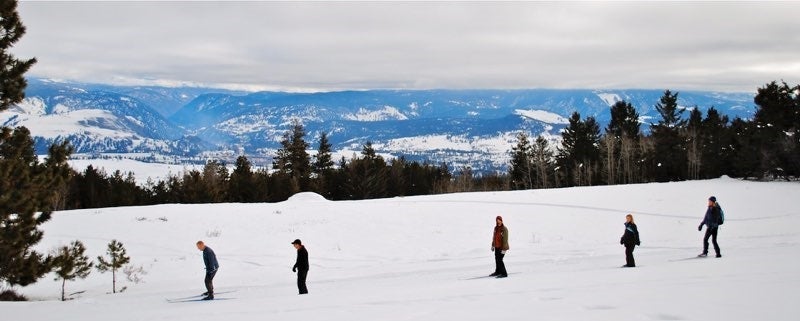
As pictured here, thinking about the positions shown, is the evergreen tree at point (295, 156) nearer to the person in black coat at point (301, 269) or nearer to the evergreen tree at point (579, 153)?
the evergreen tree at point (579, 153)

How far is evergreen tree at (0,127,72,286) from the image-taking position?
16.1 meters

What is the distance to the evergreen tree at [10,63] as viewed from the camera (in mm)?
15906

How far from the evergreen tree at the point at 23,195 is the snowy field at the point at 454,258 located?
1257 millimetres

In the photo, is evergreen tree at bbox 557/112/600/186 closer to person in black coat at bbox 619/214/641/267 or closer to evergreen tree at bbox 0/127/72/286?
person in black coat at bbox 619/214/641/267

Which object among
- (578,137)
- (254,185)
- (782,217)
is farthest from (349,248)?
(578,137)

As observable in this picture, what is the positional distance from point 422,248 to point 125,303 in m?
13.6

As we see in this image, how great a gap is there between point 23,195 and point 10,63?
382cm

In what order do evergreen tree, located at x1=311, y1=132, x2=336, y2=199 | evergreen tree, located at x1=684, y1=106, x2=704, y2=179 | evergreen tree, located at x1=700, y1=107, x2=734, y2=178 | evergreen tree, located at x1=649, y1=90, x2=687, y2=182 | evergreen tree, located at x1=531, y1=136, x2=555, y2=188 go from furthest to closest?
evergreen tree, located at x1=531, y1=136, x2=555, y2=188 < evergreen tree, located at x1=311, y1=132, x2=336, y2=199 < evergreen tree, located at x1=684, y1=106, x2=704, y2=179 < evergreen tree, located at x1=649, y1=90, x2=687, y2=182 < evergreen tree, located at x1=700, y1=107, x2=734, y2=178

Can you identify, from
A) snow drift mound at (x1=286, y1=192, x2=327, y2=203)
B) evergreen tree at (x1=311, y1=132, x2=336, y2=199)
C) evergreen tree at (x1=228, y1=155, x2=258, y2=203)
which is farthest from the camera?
evergreen tree at (x1=311, y1=132, x2=336, y2=199)

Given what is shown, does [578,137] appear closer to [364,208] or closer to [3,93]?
[364,208]

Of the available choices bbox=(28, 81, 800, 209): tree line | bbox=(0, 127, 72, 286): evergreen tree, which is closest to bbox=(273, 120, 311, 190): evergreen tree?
bbox=(28, 81, 800, 209): tree line

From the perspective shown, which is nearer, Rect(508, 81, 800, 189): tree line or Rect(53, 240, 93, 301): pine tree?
Rect(53, 240, 93, 301): pine tree

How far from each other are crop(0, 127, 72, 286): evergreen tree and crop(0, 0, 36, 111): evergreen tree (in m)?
1.01

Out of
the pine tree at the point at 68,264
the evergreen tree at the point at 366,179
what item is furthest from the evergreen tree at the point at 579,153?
the pine tree at the point at 68,264
